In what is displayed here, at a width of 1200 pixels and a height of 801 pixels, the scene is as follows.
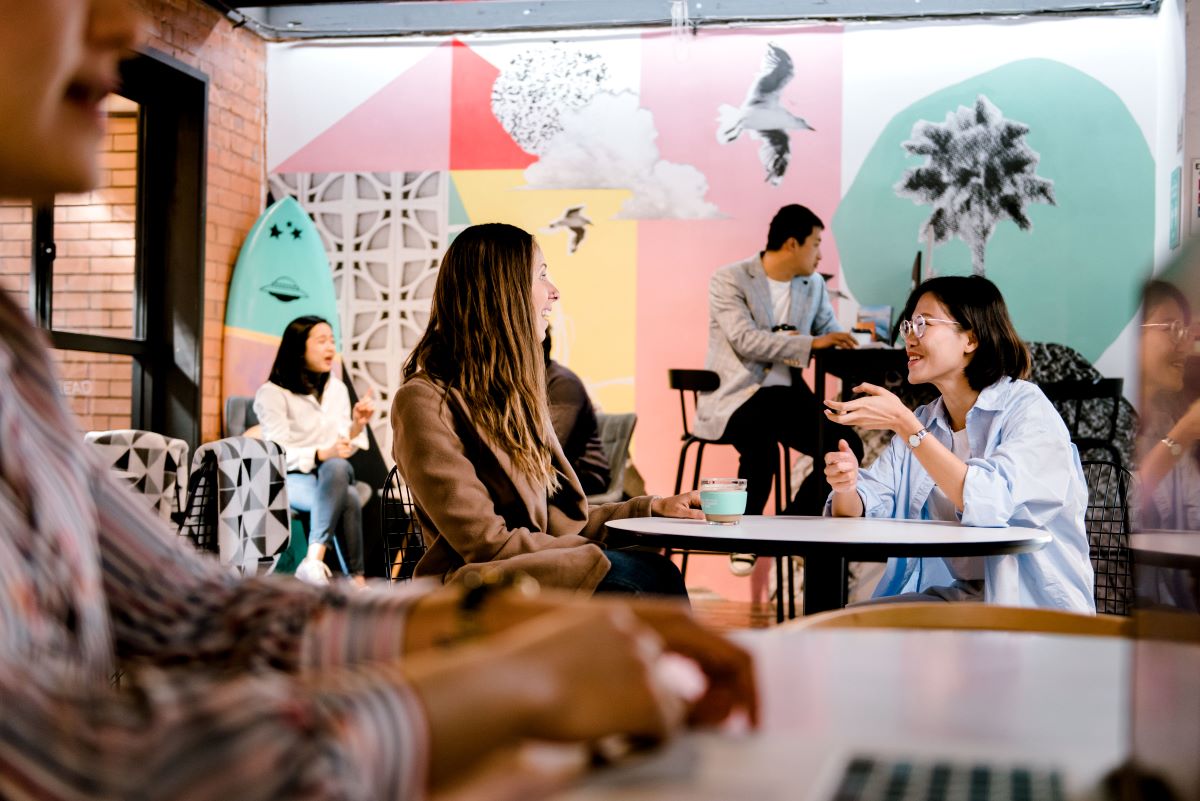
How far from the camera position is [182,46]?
5.86 m

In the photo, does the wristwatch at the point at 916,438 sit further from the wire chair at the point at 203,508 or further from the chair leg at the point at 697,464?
the chair leg at the point at 697,464

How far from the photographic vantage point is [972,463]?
8.45ft

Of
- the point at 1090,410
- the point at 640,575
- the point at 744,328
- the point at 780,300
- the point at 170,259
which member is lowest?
the point at 640,575

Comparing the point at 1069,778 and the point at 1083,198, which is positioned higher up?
the point at 1083,198

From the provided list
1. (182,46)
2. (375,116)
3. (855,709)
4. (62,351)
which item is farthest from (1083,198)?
(855,709)

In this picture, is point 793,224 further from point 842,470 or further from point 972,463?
point 972,463

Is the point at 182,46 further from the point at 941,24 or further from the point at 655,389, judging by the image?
the point at 941,24

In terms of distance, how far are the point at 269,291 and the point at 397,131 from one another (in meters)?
1.32

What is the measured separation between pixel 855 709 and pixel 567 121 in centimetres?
610

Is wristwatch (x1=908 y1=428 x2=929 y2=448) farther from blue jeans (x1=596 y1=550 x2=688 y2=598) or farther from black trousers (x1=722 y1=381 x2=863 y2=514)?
black trousers (x1=722 y1=381 x2=863 y2=514)

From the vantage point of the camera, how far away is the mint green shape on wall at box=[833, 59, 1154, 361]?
5.85 meters

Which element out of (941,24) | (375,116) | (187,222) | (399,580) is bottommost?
(399,580)

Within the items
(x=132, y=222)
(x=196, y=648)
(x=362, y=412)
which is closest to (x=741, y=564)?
(x=362, y=412)

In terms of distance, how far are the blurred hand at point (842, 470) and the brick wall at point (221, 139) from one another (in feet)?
14.4
